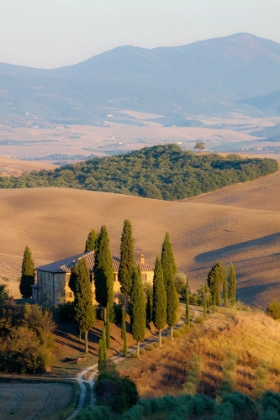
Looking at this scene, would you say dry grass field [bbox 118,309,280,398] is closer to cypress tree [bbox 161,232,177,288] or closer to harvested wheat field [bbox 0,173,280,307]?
cypress tree [bbox 161,232,177,288]

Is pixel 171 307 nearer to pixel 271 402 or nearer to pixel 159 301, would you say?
pixel 159 301

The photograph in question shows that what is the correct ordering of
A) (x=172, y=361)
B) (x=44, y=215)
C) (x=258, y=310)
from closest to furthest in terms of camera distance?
(x=172, y=361) → (x=258, y=310) → (x=44, y=215)

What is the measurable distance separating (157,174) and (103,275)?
9147cm

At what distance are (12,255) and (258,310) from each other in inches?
946

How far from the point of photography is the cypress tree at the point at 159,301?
40.3 m

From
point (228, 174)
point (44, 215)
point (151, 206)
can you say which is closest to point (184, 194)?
point (228, 174)

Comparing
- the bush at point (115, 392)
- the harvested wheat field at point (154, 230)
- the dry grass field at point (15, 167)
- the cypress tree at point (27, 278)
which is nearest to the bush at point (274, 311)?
the harvested wheat field at point (154, 230)

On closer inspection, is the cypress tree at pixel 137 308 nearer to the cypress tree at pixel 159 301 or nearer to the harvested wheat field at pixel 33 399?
the cypress tree at pixel 159 301

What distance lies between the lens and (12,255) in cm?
6912

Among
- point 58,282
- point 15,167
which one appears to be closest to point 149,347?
point 58,282

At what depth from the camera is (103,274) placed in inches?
1642

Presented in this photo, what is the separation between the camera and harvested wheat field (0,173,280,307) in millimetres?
65688

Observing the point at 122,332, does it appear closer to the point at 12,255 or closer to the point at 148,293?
the point at 148,293

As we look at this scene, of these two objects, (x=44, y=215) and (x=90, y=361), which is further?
(x=44, y=215)
